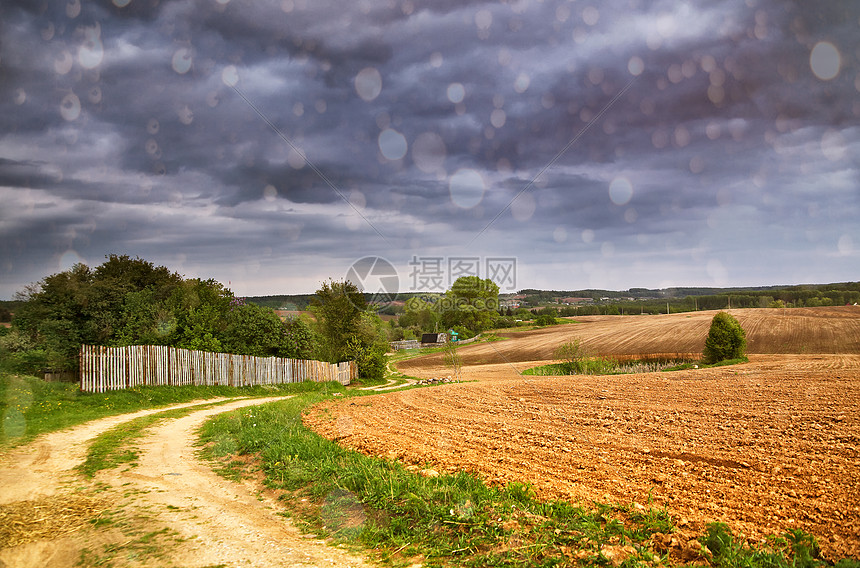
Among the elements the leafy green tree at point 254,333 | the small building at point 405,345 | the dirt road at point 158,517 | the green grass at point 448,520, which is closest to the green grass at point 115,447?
the green grass at point 448,520

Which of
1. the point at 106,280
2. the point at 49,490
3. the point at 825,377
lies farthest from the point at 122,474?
the point at 106,280

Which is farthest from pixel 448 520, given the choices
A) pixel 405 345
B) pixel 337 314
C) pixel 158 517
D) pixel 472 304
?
pixel 405 345

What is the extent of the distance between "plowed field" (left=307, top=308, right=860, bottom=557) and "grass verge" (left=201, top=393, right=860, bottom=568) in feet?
1.14

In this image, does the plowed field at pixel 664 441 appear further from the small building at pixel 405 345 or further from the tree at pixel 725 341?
the small building at pixel 405 345

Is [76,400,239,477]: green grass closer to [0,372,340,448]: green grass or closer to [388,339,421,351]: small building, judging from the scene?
[0,372,340,448]: green grass

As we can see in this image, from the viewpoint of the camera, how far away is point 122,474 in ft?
23.0

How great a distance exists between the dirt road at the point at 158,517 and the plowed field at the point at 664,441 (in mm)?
2301

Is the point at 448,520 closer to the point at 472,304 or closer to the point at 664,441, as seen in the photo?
the point at 664,441

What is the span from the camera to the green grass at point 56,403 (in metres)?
10.3

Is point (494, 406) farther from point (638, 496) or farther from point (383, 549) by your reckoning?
point (383, 549)

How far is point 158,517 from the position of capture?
17.4 feet

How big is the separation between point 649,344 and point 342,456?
4416 centimetres

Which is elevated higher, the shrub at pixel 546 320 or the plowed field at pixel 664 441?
the plowed field at pixel 664 441

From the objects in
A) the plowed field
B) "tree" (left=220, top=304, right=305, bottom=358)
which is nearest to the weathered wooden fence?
"tree" (left=220, top=304, right=305, bottom=358)
